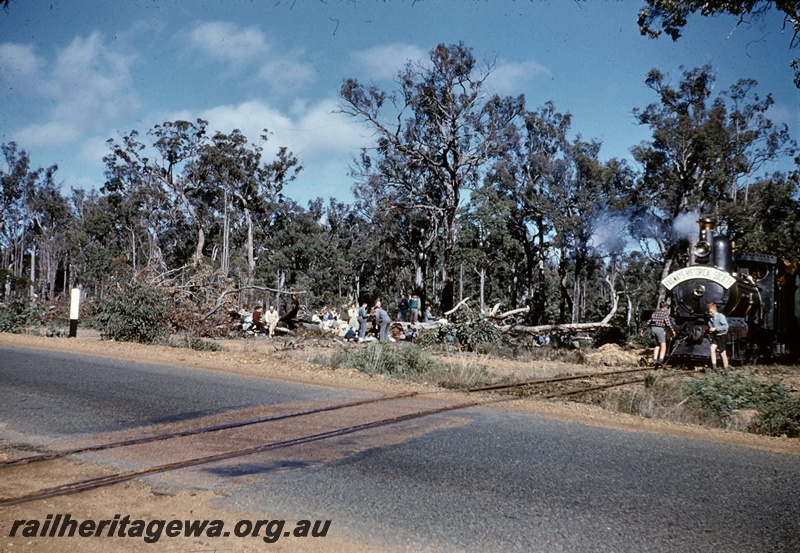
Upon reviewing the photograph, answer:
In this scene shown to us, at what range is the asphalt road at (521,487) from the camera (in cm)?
373

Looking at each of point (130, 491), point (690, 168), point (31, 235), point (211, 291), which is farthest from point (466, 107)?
point (31, 235)

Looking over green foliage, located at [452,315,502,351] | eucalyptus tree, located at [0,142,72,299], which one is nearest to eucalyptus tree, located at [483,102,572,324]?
green foliage, located at [452,315,502,351]

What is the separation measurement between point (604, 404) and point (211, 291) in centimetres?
1625

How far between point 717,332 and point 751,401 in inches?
244

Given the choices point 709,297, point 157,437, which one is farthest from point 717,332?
point 157,437

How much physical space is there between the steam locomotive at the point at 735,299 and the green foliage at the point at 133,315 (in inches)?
534

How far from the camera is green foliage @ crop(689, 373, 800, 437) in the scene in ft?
24.5

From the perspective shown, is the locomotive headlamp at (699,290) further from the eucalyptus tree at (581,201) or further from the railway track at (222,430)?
the eucalyptus tree at (581,201)

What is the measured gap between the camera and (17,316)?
2111cm

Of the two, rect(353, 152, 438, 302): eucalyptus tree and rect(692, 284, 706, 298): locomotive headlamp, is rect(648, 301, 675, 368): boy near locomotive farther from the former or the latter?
rect(353, 152, 438, 302): eucalyptus tree

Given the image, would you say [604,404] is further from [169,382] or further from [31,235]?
[31,235]

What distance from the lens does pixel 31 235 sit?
6206 centimetres

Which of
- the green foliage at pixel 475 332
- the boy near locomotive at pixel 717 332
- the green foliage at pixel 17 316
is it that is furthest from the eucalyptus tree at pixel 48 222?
the boy near locomotive at pixel 717 332

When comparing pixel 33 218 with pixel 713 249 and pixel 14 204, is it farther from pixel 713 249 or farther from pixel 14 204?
pixel 713 249
